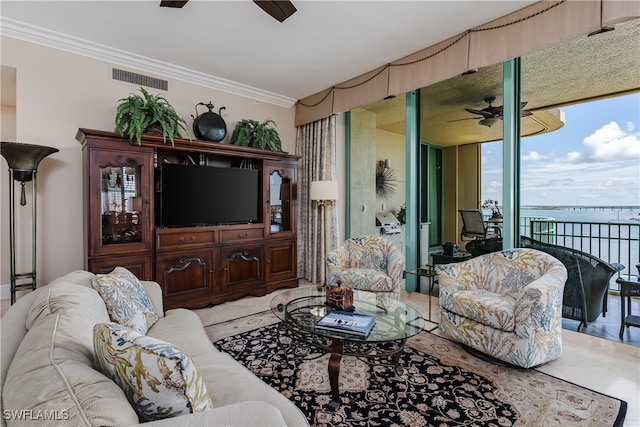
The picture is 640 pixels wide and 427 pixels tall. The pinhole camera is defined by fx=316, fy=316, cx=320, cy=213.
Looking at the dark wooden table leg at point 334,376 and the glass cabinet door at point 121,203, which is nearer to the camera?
the dark wooden table leg at point 334,376

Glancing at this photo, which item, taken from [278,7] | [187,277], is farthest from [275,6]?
[187,277]

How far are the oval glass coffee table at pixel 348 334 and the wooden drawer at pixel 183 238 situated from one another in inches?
53.3

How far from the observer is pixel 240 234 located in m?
3.88

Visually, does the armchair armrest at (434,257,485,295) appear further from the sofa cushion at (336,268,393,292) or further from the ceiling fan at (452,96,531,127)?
the ceiling fan at (452,96,531,127)

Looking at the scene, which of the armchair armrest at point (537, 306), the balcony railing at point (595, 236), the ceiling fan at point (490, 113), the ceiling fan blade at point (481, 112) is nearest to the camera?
the armchair armrest at point (537, 306)

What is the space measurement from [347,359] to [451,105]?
3.32 metres

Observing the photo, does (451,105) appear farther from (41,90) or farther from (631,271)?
(41,90)

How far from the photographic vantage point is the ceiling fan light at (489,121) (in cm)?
333

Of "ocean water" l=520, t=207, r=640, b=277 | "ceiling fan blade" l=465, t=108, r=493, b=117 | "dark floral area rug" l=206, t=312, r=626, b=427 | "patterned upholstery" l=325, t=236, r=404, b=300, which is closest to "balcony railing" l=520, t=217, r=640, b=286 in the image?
"ocean water" l=520, t=207, r=640, b=277

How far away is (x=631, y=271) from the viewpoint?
8.82 ft

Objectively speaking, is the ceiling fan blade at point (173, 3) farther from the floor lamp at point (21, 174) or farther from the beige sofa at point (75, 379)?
the beige sofa at point (75, 379)

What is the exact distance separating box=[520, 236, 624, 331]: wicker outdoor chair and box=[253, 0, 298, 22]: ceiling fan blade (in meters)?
3.06

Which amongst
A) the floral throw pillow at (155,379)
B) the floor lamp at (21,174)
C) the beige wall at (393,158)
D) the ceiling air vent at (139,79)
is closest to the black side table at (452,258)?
the beige wall at (393,158)

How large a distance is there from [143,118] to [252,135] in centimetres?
137
